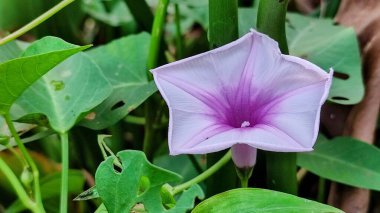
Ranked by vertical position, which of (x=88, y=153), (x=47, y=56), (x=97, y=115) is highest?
(x=47, y=56)

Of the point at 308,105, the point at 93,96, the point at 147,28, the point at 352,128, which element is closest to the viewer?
the point at 308,105

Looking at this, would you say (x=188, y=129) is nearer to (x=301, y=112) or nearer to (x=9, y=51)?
(x=301, y=112)

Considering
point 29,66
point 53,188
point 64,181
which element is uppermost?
point 29,66

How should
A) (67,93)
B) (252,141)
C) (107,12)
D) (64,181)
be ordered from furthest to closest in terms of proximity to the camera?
(107,12), (67,93), (64,181), (252,141)

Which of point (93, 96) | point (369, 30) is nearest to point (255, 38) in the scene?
point (93, 96)

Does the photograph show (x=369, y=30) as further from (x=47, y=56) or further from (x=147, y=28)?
(x=47, y=56)

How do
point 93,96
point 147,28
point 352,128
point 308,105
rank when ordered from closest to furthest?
point 308,105
point 93,96
point 352,128
point 147,28

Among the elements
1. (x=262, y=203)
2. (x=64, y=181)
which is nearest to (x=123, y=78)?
(x=64, y=181)
